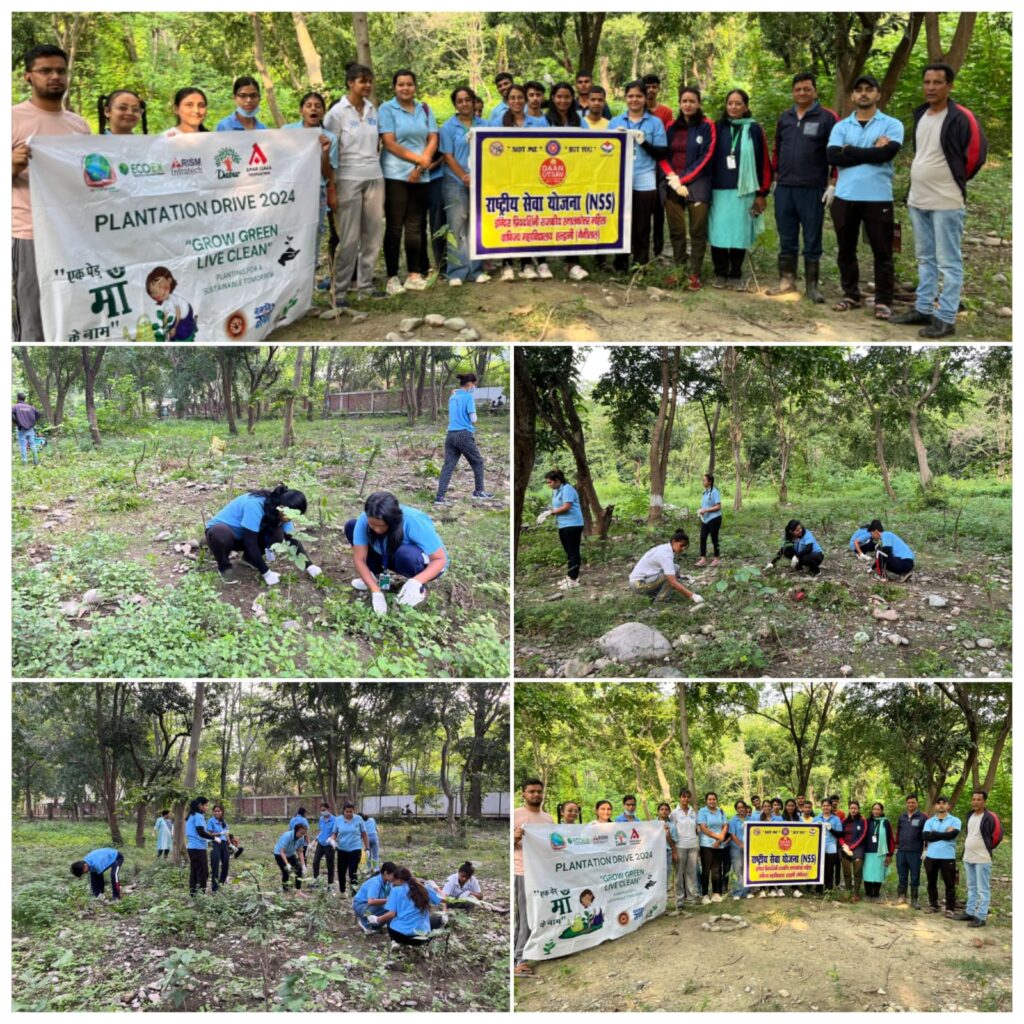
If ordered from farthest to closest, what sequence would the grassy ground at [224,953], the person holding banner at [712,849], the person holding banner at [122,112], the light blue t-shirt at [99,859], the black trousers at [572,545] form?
the person holding banner at [712,849] < the black trousers at [572,545] < the light blue t-shirt at [99,859] < the person holding banner at [122,112] < the grassy ground at [224,953]

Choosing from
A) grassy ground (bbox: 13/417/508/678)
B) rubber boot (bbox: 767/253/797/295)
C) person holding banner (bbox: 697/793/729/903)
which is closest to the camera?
grassy ground (bbox: 13/417/508/678)

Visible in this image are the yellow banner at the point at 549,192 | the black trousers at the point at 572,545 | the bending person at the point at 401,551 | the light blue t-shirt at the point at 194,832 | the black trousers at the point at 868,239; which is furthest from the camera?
the yellow banner at the point at 549,192

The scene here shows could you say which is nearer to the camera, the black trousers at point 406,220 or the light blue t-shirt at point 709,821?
the black trousers at point 406,220

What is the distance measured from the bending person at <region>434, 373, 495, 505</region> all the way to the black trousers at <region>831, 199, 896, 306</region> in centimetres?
305

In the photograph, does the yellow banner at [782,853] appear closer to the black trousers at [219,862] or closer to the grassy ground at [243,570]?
the grassy ground at [243,570]

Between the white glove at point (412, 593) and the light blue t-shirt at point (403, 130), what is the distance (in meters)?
3.24

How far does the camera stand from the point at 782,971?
6312mm

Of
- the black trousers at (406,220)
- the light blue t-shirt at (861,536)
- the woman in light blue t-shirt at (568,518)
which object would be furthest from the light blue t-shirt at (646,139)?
the light blue t-shirt at (861,536)

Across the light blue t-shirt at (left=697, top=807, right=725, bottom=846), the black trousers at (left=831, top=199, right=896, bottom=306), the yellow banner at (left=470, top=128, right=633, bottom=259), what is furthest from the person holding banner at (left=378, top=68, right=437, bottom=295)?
the light blue t-shirt at (left=697, top=807, right=725, bottom=846)

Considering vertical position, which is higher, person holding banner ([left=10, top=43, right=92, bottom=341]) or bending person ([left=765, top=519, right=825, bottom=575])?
person holding banner ([left=10, top=43, right=92, bottom=341])

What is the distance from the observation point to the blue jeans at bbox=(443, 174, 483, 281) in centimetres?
786

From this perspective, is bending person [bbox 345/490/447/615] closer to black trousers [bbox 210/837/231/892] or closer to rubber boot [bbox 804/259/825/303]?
black trousers [bbox 210/837/231/892]

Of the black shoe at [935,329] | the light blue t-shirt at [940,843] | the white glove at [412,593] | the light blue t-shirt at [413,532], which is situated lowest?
the light blue t-shirt at [940,843]

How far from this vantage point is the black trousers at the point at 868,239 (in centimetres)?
753
